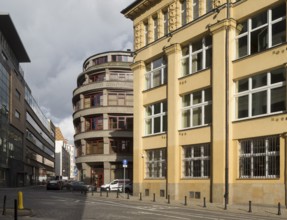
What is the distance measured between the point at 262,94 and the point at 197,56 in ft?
24.5

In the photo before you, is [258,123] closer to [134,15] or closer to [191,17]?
[191,17]

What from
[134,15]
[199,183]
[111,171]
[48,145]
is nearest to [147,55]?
[134,15]

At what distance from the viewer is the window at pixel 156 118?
38.9 metres

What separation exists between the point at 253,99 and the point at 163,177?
11507 millimetres

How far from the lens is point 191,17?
3591cm

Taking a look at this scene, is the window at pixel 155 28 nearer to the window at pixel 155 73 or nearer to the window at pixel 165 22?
the window at pixel 165 22

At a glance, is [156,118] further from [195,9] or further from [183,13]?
[195,9]

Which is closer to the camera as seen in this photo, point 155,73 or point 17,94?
point 155,73

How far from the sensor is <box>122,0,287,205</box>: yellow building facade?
28.2 m

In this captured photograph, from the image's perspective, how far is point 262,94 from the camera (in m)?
29.0

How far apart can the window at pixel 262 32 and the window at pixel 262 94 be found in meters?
1.71

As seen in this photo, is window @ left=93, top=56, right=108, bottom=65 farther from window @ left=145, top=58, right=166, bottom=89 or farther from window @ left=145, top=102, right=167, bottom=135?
window @ left=145, top=102, right=167, bottom=135

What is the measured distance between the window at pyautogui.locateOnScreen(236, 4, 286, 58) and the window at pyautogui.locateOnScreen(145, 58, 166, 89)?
927cm

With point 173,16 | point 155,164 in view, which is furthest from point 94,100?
point 173,16
